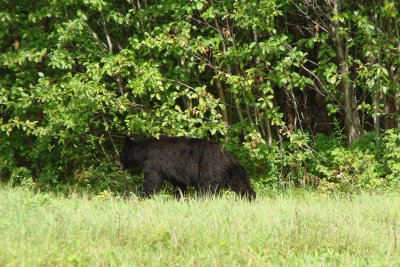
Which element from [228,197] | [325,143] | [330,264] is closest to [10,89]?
[228,197]

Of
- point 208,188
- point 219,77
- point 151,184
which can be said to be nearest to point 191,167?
point 208,188

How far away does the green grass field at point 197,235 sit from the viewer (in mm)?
5078

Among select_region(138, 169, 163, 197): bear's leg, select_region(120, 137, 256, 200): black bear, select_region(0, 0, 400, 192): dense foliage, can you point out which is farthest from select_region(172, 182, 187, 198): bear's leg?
select_region(0, 0, 400, 192): dense foliage

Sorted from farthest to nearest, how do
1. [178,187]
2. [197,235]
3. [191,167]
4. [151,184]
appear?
[178,187]
[151,184]
[191,167]
[197,235]

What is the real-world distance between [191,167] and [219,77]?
1.86 metres

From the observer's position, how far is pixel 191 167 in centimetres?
905

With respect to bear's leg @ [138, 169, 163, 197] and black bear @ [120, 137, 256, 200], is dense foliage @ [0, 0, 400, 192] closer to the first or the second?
black bear @ [120, 137, 256, 200]

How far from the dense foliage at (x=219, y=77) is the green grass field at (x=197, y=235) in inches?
105

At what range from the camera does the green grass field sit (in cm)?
508

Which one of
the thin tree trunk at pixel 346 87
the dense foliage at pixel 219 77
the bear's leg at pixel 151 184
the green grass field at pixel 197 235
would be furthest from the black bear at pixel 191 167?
the thin tree trunk at pixel 346 87

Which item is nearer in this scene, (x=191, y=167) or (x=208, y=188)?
(x=208, y=188)

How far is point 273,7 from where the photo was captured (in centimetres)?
893

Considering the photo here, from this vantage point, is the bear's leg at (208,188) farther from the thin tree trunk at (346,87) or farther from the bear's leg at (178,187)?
the thin tree trunk at (346,87)

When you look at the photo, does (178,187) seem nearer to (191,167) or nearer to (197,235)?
(191,167)
